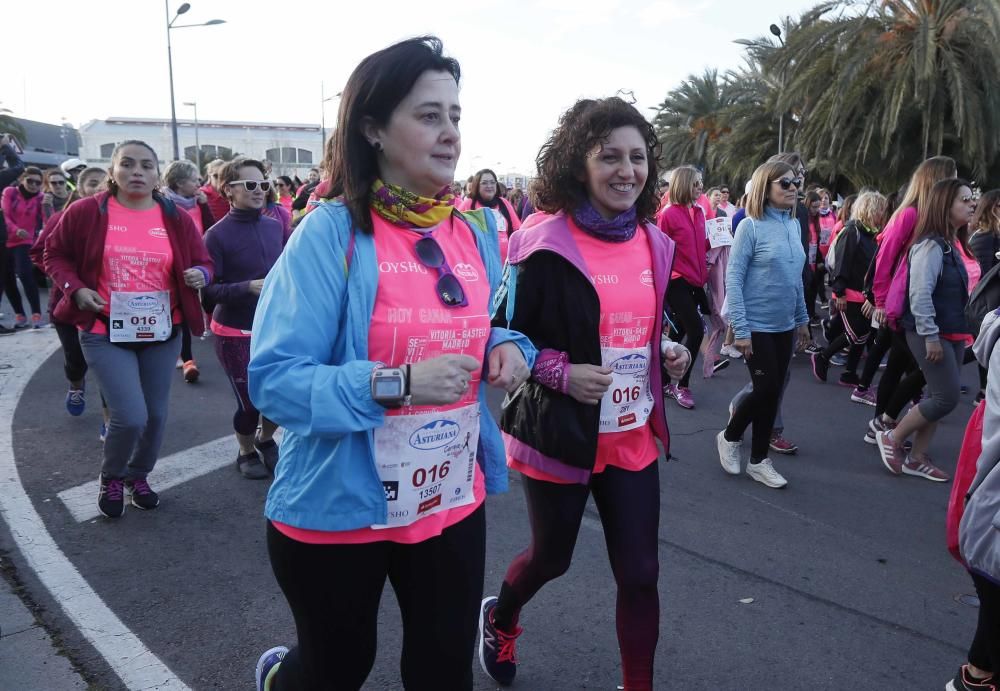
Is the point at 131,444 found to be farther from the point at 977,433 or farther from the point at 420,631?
the point at 977,433

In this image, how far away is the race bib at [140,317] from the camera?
440 cm

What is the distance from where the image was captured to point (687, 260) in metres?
7.30

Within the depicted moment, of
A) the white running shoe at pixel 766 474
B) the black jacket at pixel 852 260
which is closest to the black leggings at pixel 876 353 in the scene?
the black jacket at pixel 852 260

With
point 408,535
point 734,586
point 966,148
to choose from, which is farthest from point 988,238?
point 966,148

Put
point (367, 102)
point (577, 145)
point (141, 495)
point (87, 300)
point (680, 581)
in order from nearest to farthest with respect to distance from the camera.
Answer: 1. point (367, 102)
2. point (577, 145)
3. point (680, 581)
4. point (87, 300)
5. point (141, 495)

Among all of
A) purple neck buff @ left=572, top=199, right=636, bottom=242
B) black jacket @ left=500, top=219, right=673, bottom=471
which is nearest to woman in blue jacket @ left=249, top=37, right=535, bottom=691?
black jacket @ left=500, top=219, right=673, bottom=471

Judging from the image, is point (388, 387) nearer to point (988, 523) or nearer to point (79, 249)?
point (988, 523)

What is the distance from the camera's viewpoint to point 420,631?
209 centimetres

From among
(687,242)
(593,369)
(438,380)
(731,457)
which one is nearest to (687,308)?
(687,242)

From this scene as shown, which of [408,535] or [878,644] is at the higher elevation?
[408,535]

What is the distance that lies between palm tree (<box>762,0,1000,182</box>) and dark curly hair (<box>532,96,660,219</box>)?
17.1 m

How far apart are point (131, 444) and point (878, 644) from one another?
12.7 feet

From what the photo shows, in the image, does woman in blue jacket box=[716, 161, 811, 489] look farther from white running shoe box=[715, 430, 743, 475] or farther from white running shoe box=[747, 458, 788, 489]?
white running shoe box=[715, 430, 743, 475]

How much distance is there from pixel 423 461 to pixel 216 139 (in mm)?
89461
